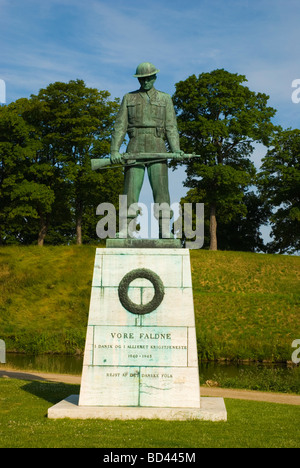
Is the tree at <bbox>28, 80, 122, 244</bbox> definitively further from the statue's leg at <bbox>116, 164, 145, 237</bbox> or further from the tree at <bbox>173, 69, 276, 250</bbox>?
the statue's leg at <bbox>116, 164, 145, 237</bbox>

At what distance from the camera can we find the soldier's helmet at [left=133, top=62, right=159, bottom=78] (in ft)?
42.7

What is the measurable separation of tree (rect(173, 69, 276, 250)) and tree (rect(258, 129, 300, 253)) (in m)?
2.44

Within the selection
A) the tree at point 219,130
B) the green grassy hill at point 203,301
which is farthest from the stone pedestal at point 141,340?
the tree at point 219,130

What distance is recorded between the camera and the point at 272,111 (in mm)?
47406

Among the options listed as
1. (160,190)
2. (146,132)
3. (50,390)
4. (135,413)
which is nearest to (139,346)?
(135,413)

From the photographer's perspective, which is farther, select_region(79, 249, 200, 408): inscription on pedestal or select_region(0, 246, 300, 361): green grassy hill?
select_region(0, 246, 300, 361): green grassy hill

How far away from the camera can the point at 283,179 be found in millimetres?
48219

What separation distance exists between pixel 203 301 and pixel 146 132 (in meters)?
23.5

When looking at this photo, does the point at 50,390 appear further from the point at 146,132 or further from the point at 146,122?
the point at 146,122

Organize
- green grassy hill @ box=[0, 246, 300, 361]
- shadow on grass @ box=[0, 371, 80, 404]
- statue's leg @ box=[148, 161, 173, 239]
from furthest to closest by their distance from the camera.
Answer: green grassy hill @ box=[0, 246, 300, 361], shadow on grass @ box=[0, 371, 80, 404], statue's leg @ box=[148, 161, 173, 239]

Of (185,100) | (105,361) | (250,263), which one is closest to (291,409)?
(105,361)

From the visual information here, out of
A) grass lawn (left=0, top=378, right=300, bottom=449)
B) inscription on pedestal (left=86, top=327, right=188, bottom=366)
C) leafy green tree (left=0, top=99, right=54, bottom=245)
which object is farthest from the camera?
leafy green tree (left=0, top=99, right=54, bottom=245)

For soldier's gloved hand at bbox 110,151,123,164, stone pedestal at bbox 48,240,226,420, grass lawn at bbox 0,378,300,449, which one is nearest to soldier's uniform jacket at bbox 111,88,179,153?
soldier's gloved hand at bbox 110,151,123,164

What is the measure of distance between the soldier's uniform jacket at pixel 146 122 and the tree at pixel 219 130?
30883mm
